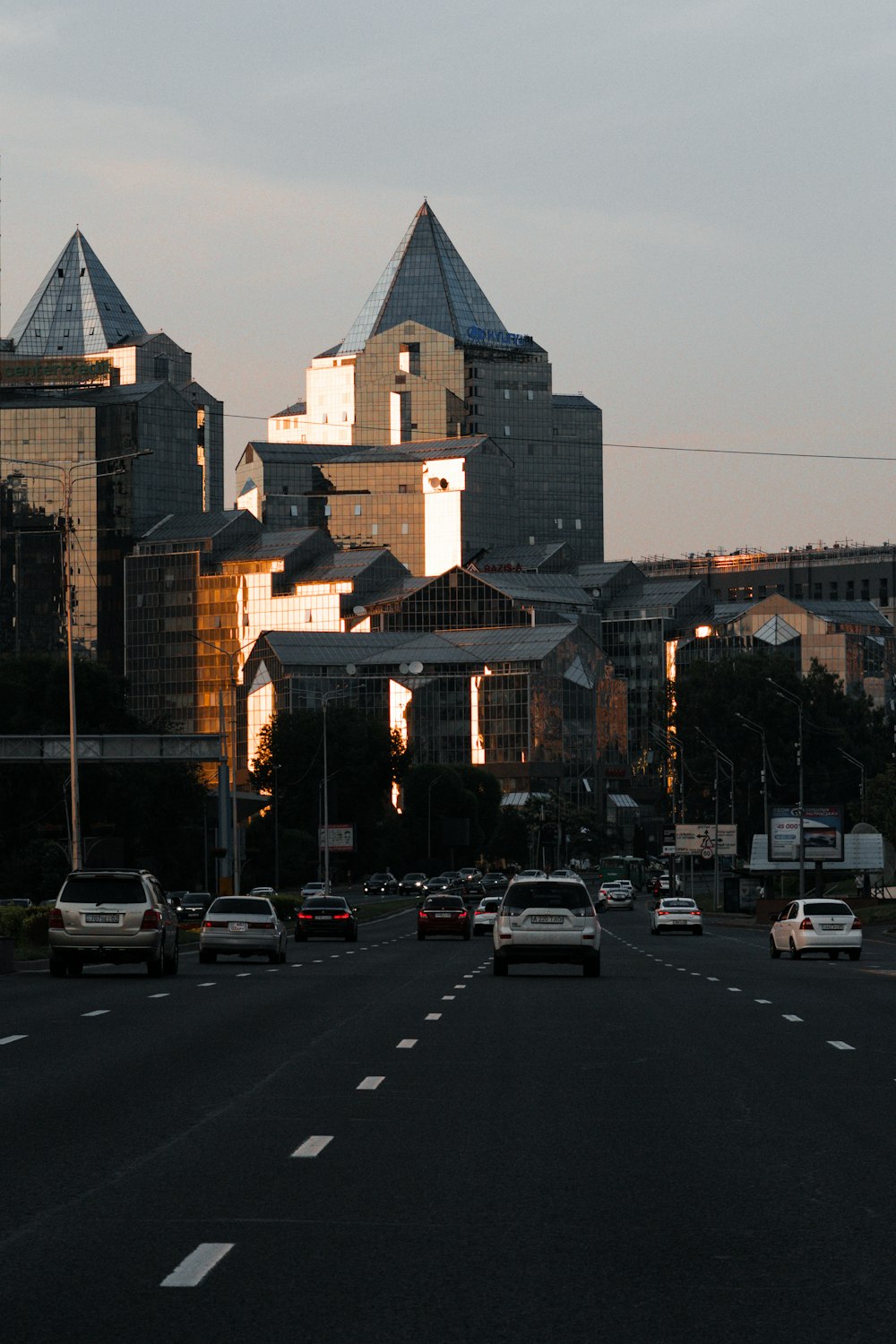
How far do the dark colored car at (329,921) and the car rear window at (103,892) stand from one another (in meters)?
29.3

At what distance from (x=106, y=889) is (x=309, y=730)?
12985cm

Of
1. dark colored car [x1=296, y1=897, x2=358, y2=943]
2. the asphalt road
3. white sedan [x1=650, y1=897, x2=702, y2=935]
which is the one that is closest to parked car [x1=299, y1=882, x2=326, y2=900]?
white sedan [x1=650, y1=897, x2=702, y2=935]

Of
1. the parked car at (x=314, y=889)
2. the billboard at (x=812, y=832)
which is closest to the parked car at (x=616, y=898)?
the parked car at (x=314, y=889)

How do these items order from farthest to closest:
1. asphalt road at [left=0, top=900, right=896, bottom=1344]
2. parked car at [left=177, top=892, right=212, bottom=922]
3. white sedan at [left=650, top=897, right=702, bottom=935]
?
parked car at [left=177, top=892, right=212, bottom=922] < white sedan at [left=650, top=897, right=702, bottom=935] < asphalt road at [left=0, top=900, right=896, bottom=1344]

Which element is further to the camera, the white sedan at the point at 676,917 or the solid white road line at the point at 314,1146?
the white sedan at the point at 676,917

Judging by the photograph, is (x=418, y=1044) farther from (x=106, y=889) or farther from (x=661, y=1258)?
(x=106, y=889)

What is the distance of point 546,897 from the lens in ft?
120

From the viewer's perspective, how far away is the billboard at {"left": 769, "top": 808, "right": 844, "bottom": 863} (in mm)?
103312

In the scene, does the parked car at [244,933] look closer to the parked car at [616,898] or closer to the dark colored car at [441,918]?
the dark colored car at [441,918]

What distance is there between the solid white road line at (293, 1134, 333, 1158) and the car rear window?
73.2 feet

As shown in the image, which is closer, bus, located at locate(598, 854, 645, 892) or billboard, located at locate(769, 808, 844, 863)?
billboard, located at locate(769, 808, 844, 863)

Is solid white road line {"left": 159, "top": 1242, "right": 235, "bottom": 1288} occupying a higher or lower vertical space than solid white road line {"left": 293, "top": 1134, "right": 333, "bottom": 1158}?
higher

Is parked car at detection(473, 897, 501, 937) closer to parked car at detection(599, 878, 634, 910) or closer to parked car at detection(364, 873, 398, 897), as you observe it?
parked car at detection(599, 878, 634, 910)

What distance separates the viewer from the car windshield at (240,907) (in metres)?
45.7
